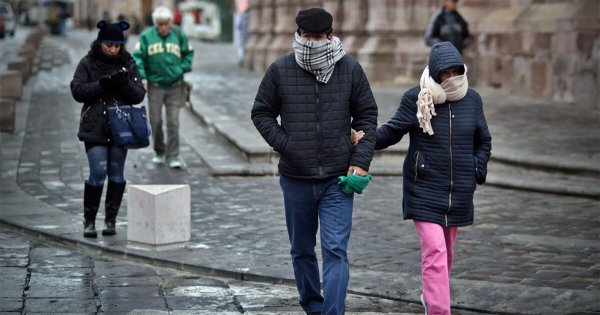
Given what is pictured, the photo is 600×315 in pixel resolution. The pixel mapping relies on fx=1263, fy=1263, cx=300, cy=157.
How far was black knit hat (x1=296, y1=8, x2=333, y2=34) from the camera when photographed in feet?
21.4

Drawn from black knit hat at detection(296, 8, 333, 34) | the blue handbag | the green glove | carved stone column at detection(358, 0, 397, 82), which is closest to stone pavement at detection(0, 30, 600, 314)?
the blue handbag

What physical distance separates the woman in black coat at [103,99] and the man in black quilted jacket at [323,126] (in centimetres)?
284

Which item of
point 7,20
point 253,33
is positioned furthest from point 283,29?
point 7,20

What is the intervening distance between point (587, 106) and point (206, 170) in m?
7.20

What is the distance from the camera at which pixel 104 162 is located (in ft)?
31.0

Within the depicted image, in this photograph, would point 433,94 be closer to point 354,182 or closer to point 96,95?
point 354,182

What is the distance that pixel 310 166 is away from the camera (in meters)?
6.63

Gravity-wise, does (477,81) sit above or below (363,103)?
below

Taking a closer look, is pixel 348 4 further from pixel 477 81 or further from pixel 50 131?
pixel 50 131

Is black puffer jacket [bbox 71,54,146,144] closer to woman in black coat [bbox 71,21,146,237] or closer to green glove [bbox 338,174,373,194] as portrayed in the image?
woman in black coat [bbox 71,21,146,237]

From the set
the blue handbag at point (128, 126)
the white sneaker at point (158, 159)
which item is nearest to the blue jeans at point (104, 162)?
the blue handbag at point (128, 126)

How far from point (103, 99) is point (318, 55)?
3.29m

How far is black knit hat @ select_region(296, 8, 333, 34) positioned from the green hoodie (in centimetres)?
694

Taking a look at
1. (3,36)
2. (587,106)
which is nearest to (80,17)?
(3,36)
